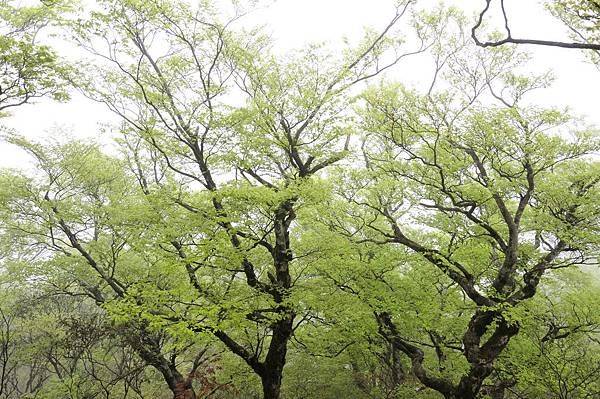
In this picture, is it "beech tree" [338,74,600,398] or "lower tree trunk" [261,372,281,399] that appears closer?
"beech tree" [338,74,600,398]

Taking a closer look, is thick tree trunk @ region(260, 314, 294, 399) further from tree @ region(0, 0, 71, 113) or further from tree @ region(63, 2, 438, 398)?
tree @ region(0, 0, 71, 113)

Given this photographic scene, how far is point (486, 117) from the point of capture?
845 cm

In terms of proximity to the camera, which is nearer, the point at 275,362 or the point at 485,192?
the point at 485,192

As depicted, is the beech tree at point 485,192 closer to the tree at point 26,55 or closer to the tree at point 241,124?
the tree at point 241,124

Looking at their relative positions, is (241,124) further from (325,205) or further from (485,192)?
(485,192)

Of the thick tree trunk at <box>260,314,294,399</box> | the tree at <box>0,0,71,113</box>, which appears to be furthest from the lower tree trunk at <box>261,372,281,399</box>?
the tree at <box>0,0,71,113</box>

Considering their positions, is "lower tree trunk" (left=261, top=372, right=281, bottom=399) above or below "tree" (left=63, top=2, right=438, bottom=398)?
below

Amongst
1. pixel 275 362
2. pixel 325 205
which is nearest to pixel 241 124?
pixel 325 205

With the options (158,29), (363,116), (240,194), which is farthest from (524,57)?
(158,29)

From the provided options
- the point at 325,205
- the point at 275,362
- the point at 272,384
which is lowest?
the point at 272,384

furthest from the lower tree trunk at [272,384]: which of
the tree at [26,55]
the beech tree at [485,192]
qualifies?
the tree at [26,55]

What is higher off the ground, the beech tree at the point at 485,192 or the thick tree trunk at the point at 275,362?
the beech tree at the point at 485,192

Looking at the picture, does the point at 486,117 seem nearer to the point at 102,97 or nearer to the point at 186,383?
the point at 102,97

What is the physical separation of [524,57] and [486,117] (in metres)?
2.89
